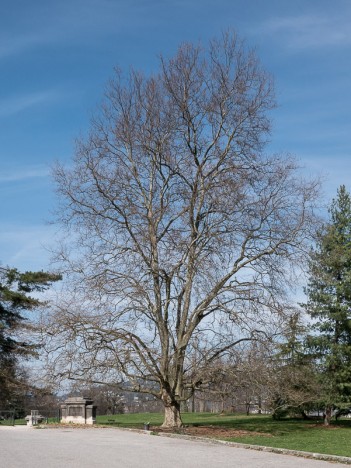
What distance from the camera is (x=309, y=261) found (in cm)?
2234

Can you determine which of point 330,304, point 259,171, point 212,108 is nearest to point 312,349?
point 330,304

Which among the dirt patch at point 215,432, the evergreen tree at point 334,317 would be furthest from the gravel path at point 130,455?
the evergreen tree at point 334,317

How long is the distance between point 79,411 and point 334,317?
1314 centimetres

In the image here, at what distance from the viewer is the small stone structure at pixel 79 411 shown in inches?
1000

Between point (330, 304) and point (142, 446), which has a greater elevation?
point (330, 304)

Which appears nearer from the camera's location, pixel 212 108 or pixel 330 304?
pixel 212 108

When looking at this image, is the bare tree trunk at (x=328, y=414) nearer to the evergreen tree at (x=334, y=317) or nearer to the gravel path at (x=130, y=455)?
the evergreen tree at (x=334, y=317)

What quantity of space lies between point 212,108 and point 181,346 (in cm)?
913

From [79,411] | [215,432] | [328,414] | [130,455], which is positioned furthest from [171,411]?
[328,414]

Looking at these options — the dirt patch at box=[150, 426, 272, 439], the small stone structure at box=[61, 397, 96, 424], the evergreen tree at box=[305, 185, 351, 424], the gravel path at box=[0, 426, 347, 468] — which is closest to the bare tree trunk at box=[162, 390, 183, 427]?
the dirt patch at box=[150, 426, 272, 439]

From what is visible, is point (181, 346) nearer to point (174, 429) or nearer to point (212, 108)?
point (174, 429)

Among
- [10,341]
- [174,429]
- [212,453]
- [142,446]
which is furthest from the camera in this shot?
[10,341]

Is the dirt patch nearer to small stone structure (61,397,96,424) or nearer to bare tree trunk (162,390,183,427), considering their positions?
bare tree trunk (162,390,183,427)

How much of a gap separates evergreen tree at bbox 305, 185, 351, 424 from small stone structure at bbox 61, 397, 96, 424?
11.2m
